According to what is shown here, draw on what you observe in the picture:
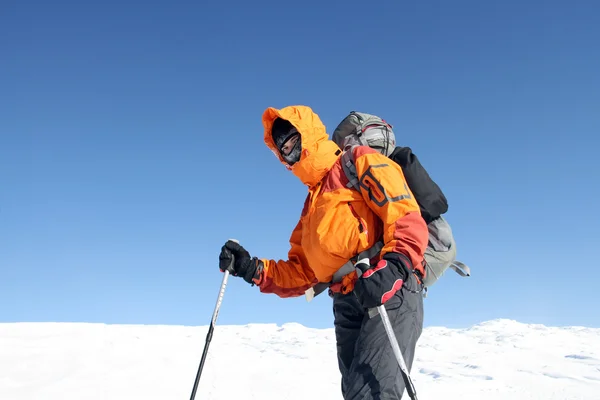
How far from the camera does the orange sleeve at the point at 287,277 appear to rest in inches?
163

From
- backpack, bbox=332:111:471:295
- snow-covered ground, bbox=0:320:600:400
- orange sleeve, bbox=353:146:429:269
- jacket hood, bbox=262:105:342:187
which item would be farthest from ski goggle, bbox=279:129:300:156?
snow-covered ground, bbox=0:320:600:400

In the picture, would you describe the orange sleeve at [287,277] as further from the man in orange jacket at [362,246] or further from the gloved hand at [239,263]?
the man in orange jacket at [362,246]

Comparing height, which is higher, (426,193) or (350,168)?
(350,168)

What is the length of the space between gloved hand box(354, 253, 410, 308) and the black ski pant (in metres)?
0.20

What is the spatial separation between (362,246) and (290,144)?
1.24 m

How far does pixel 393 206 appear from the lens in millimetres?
3027

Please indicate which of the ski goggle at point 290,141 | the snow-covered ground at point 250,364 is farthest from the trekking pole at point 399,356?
the snow-covered ground at point 250,364

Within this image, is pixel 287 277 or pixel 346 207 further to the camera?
pixel 287 277

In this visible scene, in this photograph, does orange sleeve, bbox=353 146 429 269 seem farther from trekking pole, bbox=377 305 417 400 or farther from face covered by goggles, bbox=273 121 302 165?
face covered by goggles, bbox=273 121 302 165

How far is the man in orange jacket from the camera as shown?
286 cm

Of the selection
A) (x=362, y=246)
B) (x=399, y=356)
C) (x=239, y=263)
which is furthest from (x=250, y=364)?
(x=399, y=356)

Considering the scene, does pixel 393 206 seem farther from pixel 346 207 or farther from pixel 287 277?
pixel 287 277

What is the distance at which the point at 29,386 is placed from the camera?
7.32 meters

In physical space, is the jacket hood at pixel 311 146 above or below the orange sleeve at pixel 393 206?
above
